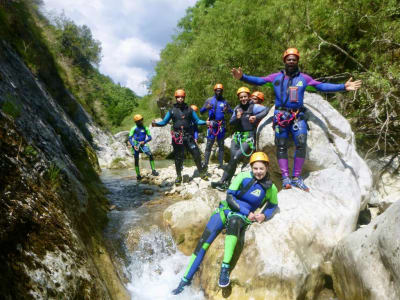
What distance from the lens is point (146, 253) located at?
5.24m

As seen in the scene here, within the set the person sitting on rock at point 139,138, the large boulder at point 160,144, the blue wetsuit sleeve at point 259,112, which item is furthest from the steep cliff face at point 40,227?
the large boulder at point 160,144

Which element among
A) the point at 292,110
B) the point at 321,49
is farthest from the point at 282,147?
the point at 321,49

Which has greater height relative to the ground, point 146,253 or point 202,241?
point 202,241

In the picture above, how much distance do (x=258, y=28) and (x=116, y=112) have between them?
5157cm

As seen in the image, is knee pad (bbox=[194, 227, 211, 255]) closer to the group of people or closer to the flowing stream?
the group of people

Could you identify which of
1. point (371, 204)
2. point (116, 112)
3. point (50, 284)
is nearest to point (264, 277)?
point (50, 284)

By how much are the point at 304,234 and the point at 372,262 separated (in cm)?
110

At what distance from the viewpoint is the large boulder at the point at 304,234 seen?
3.98 m

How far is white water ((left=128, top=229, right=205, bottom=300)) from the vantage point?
4.41m

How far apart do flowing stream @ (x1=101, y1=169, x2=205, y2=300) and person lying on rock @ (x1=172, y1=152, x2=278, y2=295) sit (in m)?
0.43

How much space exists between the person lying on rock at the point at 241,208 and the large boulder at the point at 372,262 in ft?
4.36

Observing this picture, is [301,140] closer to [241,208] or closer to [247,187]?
[247,187]

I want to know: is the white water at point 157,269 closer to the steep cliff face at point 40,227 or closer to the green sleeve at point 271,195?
the steep cliff face at point 40,227

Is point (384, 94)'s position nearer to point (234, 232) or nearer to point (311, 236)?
point (311, 236)
